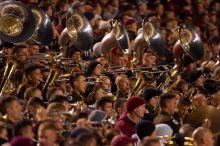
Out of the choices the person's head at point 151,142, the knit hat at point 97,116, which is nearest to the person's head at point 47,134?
the person's head at point 151,142

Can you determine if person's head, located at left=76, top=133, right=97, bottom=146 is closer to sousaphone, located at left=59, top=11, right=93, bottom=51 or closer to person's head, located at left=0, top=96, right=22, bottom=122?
person's head, located at left=0, top=96, right=22, bottom=122

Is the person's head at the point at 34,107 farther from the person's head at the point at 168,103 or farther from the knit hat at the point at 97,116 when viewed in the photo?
the person's head at the point at 168,103

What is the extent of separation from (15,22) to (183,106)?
3.18 meters

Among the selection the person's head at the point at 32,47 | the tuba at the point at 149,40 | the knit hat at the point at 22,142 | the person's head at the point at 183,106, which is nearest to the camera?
the knit hat at the point at 22,142

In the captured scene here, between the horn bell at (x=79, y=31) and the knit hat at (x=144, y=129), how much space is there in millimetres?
4574

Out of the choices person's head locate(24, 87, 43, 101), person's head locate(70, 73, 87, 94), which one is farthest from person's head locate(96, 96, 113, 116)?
person's head locate(70, 73, 87, 94)

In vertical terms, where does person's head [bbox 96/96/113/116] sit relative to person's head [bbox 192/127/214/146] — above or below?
above

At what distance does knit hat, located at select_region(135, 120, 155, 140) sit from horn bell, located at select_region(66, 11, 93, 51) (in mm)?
4574

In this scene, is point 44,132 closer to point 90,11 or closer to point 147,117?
point 147,117

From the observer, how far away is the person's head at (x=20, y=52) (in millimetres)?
14320

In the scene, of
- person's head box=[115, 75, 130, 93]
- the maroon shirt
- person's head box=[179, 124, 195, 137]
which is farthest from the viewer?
person's head box=[115, 75, 130, 93]

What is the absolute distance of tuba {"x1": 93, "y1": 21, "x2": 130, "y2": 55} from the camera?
53.9ft

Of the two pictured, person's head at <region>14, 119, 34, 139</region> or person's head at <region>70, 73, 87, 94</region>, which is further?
person's head at <region>70, 73, 87, 94</region>

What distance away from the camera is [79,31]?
634 inches
